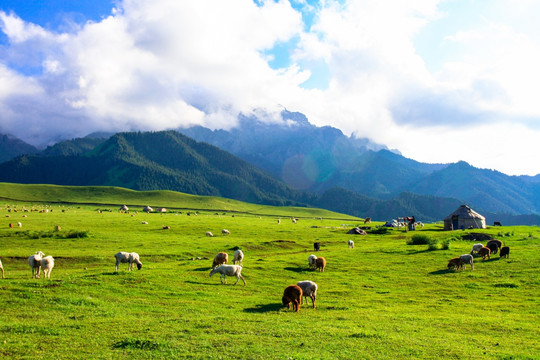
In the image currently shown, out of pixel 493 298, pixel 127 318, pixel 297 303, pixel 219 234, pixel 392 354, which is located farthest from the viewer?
pixel 219 234

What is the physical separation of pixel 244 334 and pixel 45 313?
424 inches

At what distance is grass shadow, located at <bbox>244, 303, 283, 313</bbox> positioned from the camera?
21.8 m

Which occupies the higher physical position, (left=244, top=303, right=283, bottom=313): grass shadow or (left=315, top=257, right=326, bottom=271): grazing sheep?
(left=315, top=257, right=326, bottom=271): grazing sheep

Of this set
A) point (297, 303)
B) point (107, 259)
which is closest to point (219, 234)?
point (107, 259)

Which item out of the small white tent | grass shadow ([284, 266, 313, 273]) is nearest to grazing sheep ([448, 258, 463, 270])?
grass shadow ([284, 266, 313, 273])

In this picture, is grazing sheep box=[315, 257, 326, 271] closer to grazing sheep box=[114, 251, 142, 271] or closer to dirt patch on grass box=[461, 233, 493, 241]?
grazing sheep box=[114, 251, 142, 271]

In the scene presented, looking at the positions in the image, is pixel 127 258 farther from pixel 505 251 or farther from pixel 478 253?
pixel 505 251

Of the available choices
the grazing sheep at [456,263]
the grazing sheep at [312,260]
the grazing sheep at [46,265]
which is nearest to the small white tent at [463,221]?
the grazing sheep at [456,263]

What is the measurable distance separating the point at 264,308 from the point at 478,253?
113 feet

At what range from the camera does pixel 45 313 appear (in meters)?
18.7

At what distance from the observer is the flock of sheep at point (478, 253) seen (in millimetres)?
37688

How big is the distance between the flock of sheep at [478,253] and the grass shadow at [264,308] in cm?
2358

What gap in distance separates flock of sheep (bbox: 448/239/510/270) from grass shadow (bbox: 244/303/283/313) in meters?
23.6

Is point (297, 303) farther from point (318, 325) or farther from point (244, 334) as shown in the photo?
point (244, 334)
